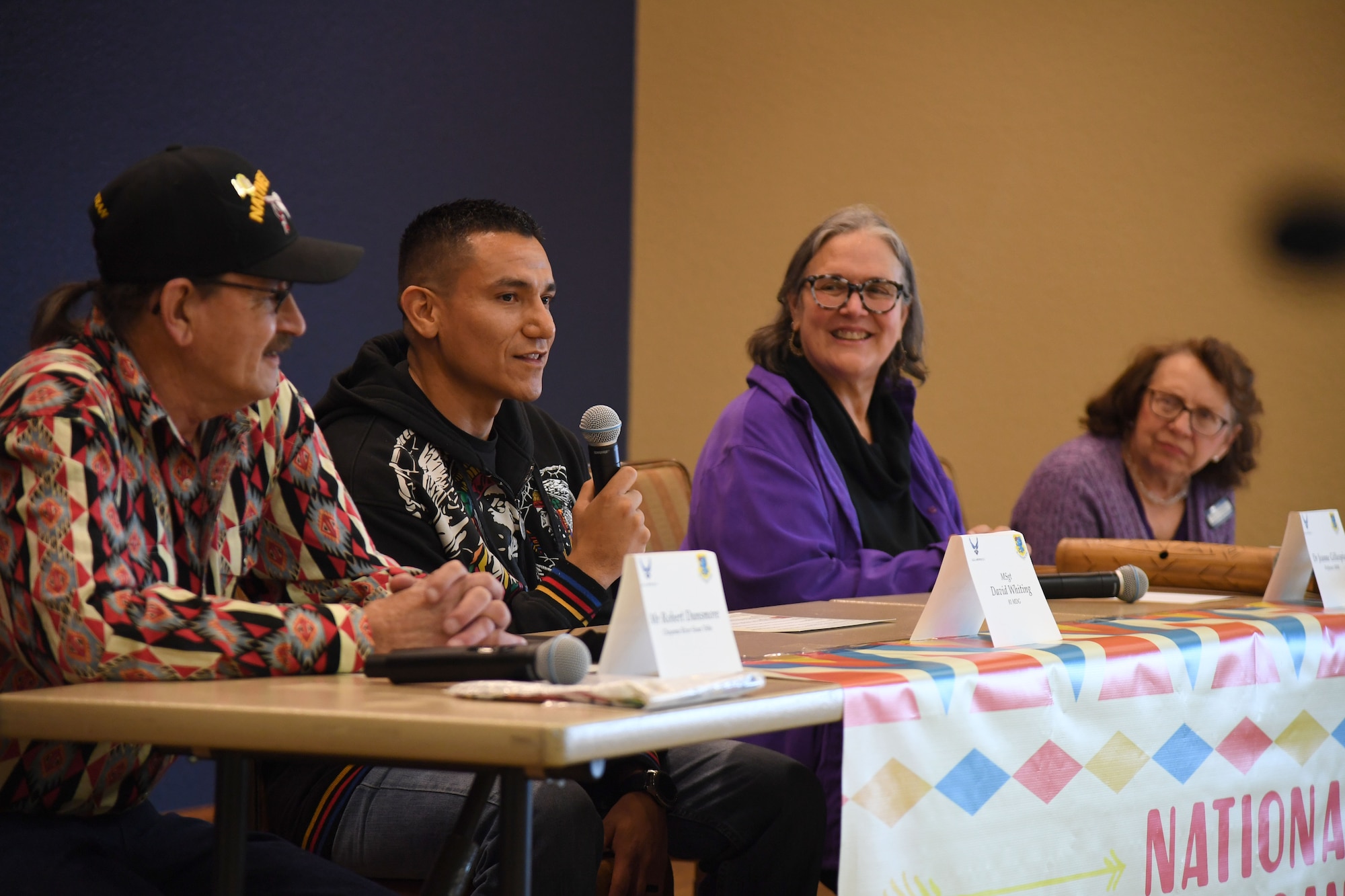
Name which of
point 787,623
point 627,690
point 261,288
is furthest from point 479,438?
point 627,690

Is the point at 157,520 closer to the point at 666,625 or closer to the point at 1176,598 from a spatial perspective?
the point at 666,625

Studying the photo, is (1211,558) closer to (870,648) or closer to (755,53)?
(870,648)

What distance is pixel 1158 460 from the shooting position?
3105 millimetres

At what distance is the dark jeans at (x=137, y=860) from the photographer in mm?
1174

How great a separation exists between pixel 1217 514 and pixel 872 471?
3.52 feet

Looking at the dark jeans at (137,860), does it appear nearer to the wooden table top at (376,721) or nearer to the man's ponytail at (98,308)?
the wooden table top at (376,721)

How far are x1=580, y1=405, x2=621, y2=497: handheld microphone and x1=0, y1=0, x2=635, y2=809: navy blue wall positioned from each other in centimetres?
190

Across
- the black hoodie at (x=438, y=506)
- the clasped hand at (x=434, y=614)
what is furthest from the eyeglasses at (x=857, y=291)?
the clasped hand at (x=434, y=614)

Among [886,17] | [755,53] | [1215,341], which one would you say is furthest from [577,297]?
[1215,341]

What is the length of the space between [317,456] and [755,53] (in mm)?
3656

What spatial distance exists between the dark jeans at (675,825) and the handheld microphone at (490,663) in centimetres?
37

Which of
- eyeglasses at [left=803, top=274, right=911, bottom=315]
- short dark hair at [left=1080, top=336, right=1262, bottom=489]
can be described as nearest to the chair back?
eyeglasses at [left=803, top=274, right=911, bottom=315]

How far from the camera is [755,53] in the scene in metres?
4.83

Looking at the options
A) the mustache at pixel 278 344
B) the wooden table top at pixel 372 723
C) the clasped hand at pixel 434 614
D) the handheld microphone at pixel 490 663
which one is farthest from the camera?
the mustache at pixel 278 344
